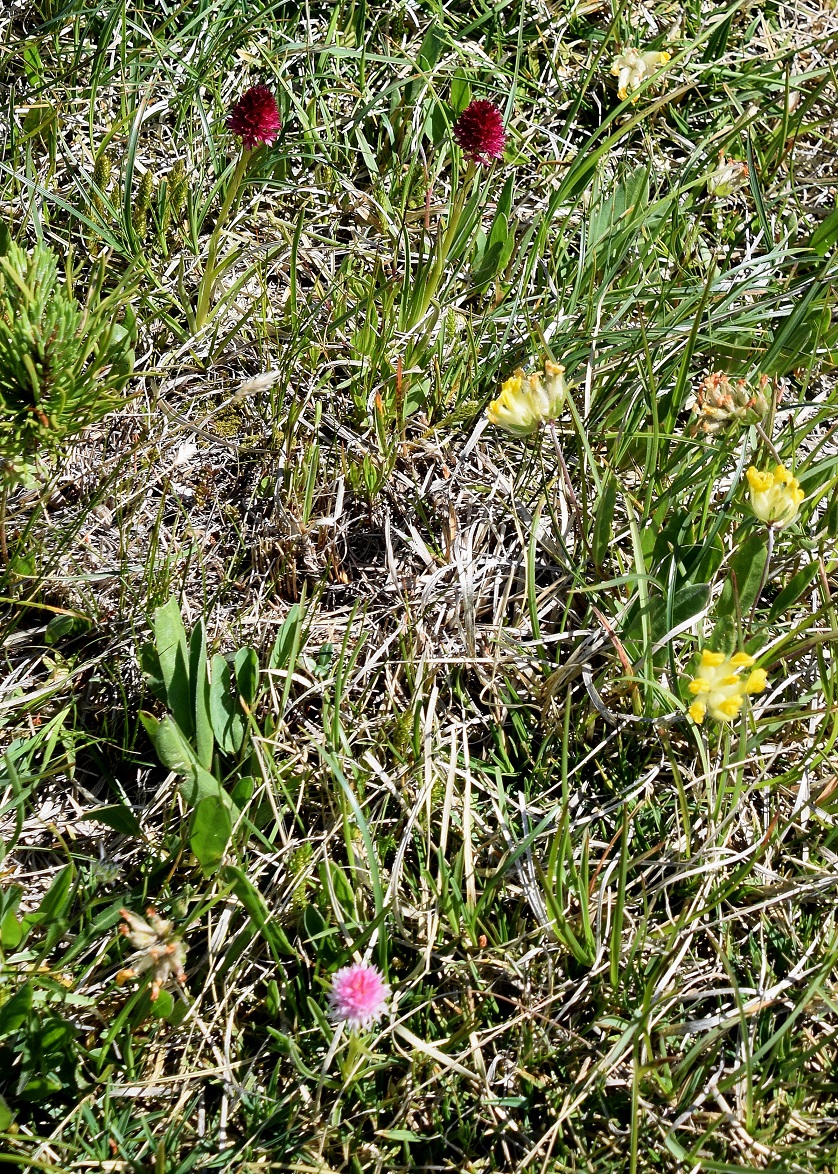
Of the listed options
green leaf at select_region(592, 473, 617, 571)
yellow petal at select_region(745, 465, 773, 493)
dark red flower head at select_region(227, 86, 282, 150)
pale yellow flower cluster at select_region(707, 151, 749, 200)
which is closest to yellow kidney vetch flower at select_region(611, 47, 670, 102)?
pale yellow flower cluster at select_region(707, 151, 749, 200)

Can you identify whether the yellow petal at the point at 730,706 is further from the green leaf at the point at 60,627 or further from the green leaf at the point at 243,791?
the green leaf at the point at 60,627

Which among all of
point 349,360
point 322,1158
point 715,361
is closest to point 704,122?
point 715,361

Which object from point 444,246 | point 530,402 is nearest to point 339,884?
point 530,402

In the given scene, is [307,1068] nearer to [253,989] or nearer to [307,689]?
[253,989]

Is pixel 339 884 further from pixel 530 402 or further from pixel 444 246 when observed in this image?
pixel 444 246

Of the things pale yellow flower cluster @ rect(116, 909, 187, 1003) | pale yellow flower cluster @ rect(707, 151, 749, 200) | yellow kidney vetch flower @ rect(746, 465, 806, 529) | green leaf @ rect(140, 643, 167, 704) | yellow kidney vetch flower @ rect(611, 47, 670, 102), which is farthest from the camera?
yellow kidney vetch flower @ rect(611, 47, 670, 102)

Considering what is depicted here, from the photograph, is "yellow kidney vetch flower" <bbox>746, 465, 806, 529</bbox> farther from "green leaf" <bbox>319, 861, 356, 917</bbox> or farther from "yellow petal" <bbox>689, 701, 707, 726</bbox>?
"green leaf" <bbox>319, 861, 356, 917</bbox>
